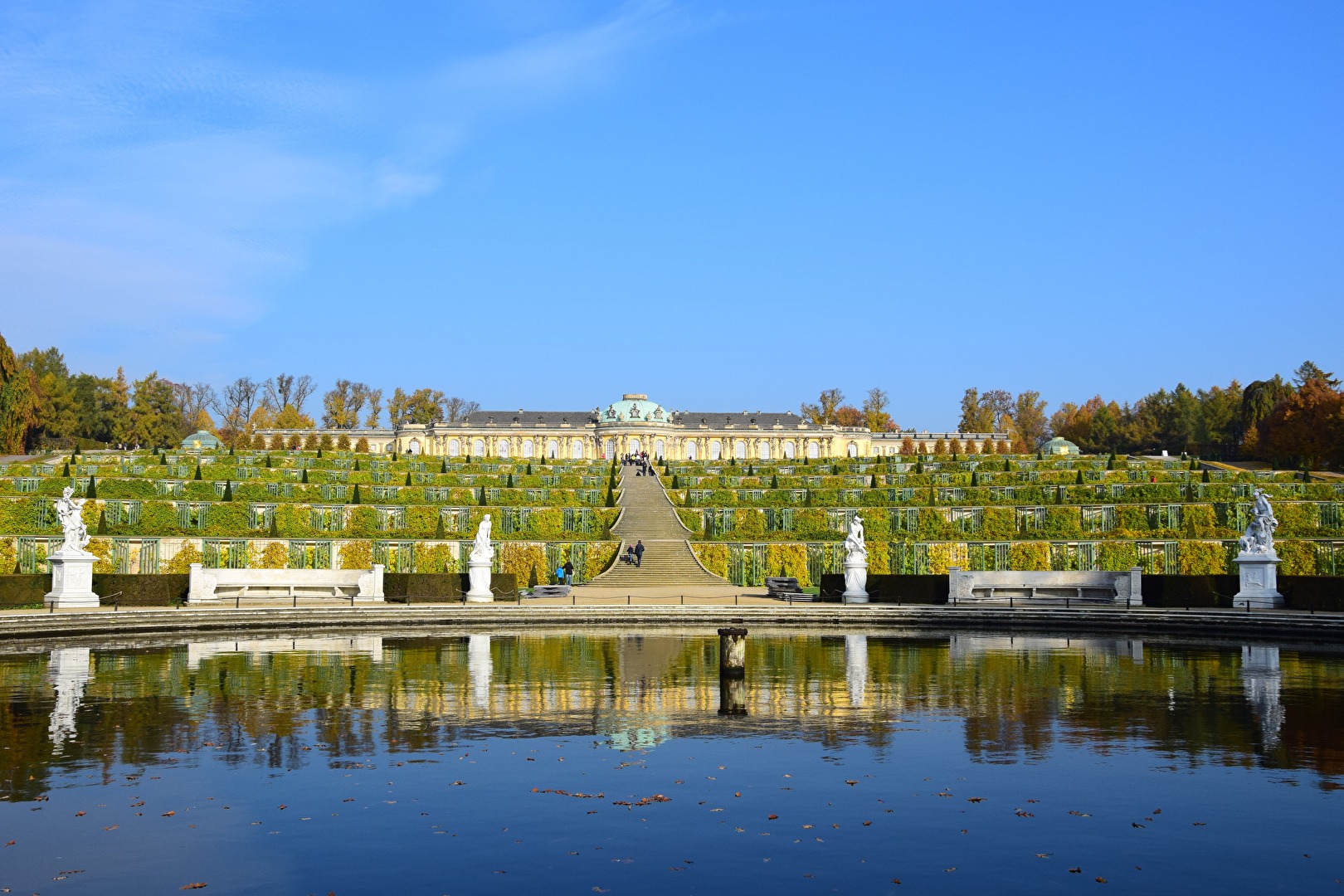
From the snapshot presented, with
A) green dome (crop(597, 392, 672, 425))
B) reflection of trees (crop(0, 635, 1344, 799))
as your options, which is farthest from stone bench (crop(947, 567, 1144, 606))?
green dome (crop(597, 392, 672, 425))

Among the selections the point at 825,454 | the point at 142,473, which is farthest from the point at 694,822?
the point at 825,454

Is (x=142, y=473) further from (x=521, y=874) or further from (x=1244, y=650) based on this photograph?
(x=521, y=874)

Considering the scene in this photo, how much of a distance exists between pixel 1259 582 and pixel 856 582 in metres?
11.8

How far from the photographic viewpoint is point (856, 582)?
39.7 m

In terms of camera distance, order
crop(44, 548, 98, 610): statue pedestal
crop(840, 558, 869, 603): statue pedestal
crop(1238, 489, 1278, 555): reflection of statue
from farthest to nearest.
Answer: crop(840, 558, 869, 603): statue pedestal, crop(1238, 489, 1278, 555): reflection of statue, crop(44, 548, 98, 610): statue pedestal

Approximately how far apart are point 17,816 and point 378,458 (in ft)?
235

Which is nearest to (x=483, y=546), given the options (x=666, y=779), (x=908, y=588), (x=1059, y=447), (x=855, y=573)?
(x=855, y=573)

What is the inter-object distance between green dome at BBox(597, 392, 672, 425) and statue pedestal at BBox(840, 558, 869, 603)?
424 ft

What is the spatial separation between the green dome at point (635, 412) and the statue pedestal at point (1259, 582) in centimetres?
13469

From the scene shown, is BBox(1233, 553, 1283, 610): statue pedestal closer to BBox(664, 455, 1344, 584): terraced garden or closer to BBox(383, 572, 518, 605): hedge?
BBox(664, 455, 1344, 584): terraced garden

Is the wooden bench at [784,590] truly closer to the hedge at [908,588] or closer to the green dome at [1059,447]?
the hedge at [908,588]

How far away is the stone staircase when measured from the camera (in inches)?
1902

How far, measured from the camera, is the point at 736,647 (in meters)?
21.9

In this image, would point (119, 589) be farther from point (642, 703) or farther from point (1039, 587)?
point (1039, 587)
